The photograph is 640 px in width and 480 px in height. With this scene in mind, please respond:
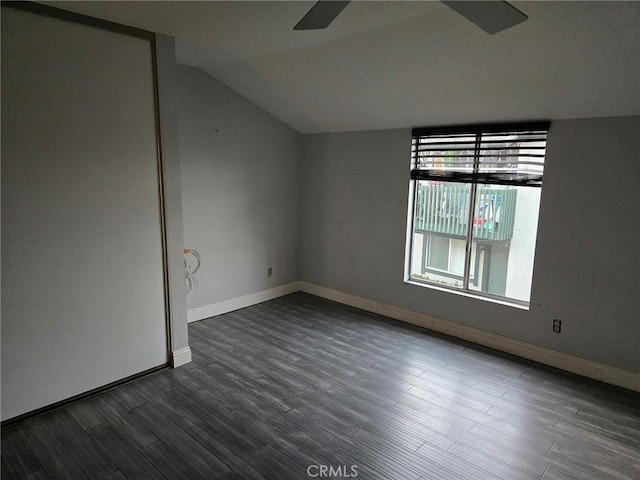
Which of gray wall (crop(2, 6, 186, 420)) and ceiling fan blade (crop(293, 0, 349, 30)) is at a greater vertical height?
ceiling fan blade (crop(293, 0, 349, 30))

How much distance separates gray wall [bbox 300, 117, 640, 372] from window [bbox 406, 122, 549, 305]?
4.8 inches

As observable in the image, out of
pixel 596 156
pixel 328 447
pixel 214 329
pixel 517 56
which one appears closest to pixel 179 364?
pixel 214 329

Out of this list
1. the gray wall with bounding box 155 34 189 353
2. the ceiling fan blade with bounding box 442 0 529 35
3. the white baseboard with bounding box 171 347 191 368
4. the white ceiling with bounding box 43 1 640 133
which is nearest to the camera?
the ceiling fan blade with bounding box 442 0 529 35

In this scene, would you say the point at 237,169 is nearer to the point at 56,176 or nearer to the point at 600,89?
the point at 56,176

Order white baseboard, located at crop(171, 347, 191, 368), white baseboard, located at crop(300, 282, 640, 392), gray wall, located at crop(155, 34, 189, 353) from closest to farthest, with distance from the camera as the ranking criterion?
gray wall, located at crop(155, 34, 189, 353), white baseboard, located at crop(300, 282, 640, 392), white baseboard, located at crop(171, 347, 191, 368)

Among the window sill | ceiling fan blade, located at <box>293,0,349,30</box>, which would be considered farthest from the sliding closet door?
the window sill

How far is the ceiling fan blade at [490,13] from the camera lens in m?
1.68

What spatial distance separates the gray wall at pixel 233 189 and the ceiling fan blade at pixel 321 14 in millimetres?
2172

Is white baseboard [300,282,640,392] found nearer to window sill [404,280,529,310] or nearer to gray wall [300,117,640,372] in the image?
gray wall [300,117,640,372]

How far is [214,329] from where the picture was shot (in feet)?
13.0

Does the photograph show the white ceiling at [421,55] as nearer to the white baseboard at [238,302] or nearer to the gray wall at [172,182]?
the gray wall at [172,182]

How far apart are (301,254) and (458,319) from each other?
217 cm

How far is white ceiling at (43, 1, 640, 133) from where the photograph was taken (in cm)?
231

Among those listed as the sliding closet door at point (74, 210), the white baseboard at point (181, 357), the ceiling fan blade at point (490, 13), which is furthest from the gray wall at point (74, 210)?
the ceiling fan blade at point (490, 13)
